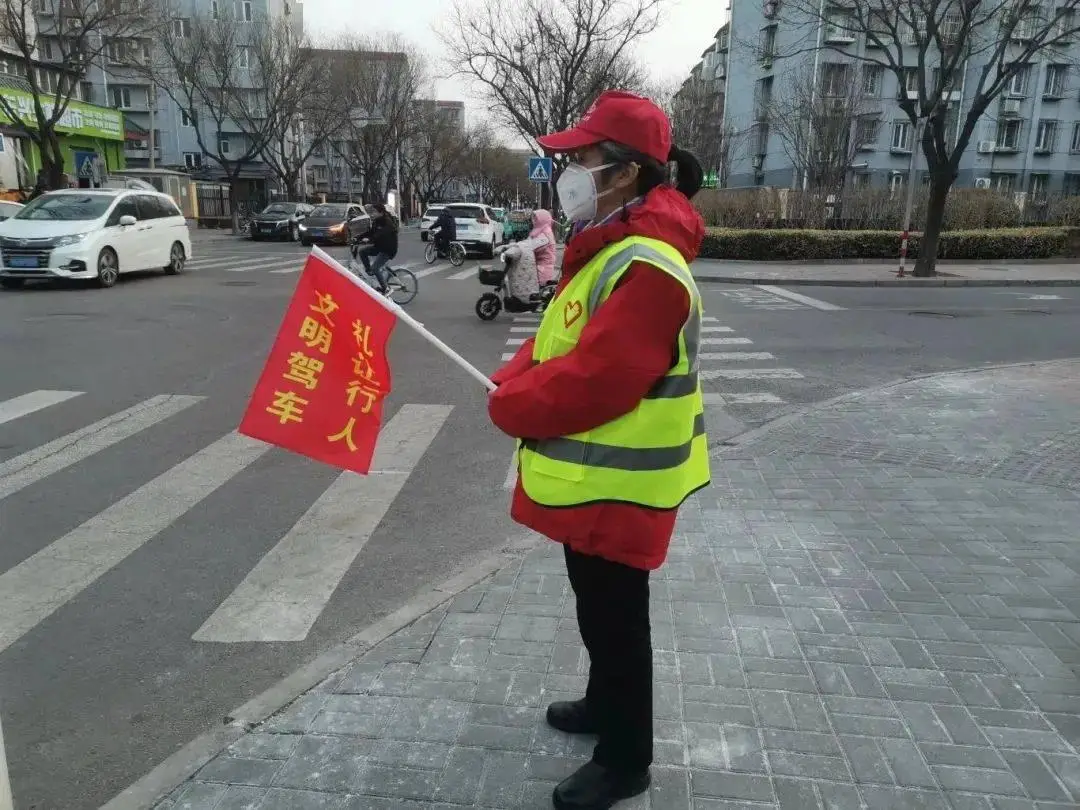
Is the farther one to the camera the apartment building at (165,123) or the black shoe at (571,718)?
the apartment building at (165,123)

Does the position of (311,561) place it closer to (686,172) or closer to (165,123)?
(686,172)

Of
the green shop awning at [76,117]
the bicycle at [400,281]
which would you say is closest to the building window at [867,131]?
the bicycle at [400,281]

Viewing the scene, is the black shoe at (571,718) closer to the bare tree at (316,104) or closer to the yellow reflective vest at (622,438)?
the yellow reflective vest at (622,438)

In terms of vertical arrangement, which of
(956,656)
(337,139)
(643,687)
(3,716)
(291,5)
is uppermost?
(291,5)

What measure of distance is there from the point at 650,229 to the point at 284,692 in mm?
2045

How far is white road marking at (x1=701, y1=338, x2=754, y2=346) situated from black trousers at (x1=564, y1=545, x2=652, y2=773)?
29.0 feet

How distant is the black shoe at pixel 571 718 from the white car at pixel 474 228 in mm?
24718

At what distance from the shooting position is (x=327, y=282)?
8.70 feet

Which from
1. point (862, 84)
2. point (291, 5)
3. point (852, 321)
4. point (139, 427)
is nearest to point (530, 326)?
point (852, 321)

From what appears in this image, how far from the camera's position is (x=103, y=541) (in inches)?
175

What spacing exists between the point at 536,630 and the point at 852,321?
1121cm

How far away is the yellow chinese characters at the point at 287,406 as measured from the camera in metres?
2.73

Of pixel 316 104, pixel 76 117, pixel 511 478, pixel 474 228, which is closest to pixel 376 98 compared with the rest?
pixel 316 104

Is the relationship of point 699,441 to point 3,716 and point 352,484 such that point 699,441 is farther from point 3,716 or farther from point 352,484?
point 352,484
